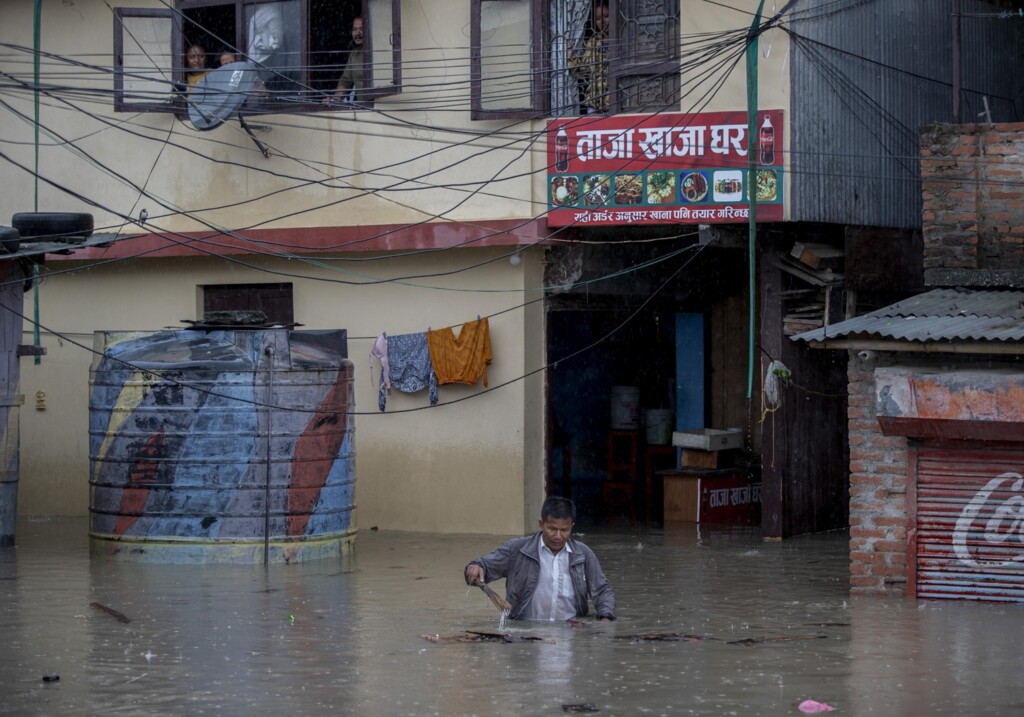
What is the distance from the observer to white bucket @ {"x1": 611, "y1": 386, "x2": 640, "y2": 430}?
20578 millimetres

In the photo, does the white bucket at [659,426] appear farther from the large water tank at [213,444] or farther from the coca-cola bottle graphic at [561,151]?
the large water tank at [213,444]

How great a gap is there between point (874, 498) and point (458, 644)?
4.37 meters

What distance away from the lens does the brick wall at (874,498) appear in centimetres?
1308

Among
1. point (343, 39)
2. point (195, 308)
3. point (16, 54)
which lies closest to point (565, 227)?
point (343, 39)

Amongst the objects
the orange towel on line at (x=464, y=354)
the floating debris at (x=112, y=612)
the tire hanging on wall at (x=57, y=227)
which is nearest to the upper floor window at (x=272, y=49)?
the orange towel on line at (x=464, y=354)

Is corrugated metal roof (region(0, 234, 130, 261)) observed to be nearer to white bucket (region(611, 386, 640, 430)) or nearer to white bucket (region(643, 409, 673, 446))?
white bucket (region(611, 386, 640, 430))

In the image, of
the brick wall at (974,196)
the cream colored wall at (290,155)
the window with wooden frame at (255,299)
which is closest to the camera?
the brick wall at (974,196)

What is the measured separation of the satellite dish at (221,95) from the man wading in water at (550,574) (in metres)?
8.34

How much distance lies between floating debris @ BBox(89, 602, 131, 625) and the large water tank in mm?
2481

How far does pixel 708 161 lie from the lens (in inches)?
642

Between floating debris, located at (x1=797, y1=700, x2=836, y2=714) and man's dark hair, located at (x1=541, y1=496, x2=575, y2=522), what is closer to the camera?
floating debris, located at (x1=797, y1=700, x2=836, y2=714)

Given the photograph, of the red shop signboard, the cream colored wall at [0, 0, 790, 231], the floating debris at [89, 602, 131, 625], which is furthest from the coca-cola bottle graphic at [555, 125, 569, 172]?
the floating debris at [89, 602, 131, 625]

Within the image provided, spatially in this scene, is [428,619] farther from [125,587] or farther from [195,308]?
[195,308]

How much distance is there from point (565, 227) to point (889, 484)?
5.28m
